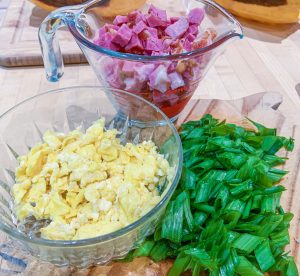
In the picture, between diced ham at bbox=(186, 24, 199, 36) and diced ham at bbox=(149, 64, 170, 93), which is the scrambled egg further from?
diced ham at bbox=(186, 24, 199, 36)

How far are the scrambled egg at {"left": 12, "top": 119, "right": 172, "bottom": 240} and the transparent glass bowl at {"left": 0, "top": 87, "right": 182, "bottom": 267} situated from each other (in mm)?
33

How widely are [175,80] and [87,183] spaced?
0.39 m

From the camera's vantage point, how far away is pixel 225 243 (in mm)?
749

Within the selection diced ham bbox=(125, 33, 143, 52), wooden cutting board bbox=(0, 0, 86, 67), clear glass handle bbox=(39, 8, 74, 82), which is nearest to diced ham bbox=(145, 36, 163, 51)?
diced ham bbox=(125, 33, 143, 52)

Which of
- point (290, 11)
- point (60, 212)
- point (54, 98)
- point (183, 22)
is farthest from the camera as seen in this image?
point (290, 11)

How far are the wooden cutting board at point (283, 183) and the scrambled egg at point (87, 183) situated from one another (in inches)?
4.3

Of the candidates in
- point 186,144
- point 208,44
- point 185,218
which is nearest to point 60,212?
point 185,218

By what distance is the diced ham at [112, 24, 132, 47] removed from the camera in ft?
3.25

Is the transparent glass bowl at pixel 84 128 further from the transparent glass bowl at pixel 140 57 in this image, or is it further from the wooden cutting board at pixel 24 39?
the wooden cutting board at pixel 24 39

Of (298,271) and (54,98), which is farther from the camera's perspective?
(54,98)

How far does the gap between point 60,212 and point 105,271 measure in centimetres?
17

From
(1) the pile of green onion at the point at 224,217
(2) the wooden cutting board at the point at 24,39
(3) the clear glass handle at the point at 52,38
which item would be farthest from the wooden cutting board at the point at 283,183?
(2) the wooden cutting board at the point at 24,39

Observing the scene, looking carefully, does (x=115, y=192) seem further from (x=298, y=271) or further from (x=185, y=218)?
(x=298, y=271)

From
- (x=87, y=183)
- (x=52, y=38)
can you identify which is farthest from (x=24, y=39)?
(x=87, y=183)
